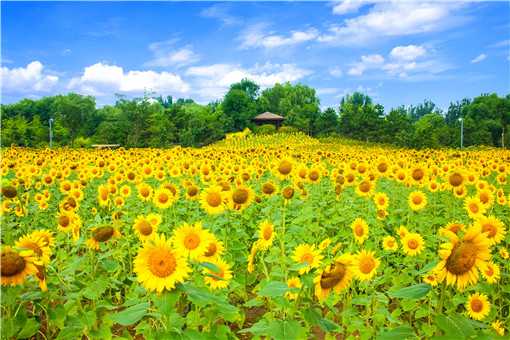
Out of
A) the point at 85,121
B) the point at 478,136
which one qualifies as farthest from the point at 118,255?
the point at 85,121

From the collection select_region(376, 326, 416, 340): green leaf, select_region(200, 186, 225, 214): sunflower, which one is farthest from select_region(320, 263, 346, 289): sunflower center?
select_region(200, 186, 225, 214): sunflower

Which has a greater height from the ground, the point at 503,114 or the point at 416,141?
the point at 503,114

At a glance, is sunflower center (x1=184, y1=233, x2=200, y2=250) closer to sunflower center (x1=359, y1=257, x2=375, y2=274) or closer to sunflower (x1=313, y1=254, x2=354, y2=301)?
sunflower (x1=313, y1=254, x2=354, y2=301)

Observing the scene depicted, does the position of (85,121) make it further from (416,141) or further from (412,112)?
(412,112)

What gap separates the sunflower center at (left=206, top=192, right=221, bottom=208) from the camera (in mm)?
4371

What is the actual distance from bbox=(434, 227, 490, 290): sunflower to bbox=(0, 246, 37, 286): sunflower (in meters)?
1.95

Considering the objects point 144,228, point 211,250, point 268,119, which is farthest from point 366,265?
point 268,119

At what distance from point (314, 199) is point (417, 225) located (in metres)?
1.45

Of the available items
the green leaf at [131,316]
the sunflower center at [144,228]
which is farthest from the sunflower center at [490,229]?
the green leaf at [131,316]

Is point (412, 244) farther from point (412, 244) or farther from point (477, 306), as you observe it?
point (477, 306)

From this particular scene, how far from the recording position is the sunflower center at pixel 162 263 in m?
2.03

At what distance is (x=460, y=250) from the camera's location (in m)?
1.93

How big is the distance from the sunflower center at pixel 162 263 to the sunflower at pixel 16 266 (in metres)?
0.64

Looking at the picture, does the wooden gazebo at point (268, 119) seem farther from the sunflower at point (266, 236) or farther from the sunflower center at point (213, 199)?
the sunflower at point (266, 236)
